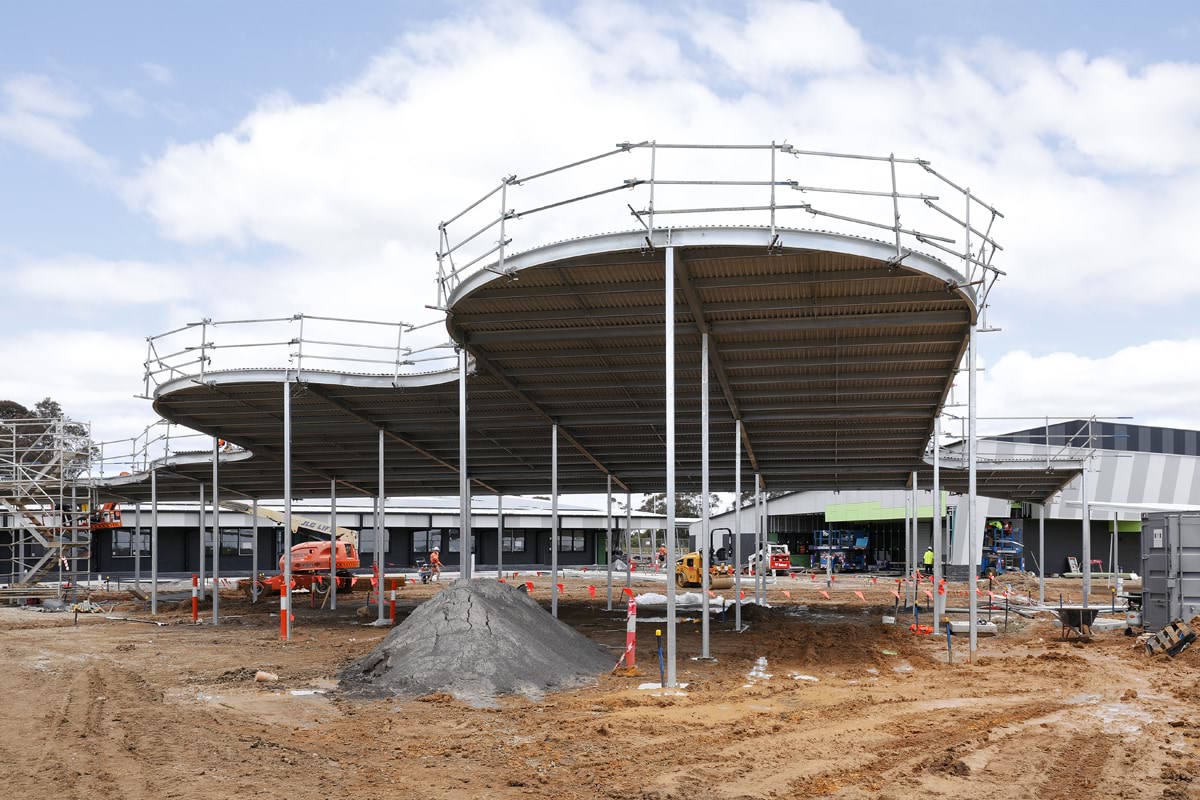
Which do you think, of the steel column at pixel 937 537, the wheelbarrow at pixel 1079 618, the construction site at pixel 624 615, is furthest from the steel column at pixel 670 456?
the wheelbarrow at pixel 1079 618

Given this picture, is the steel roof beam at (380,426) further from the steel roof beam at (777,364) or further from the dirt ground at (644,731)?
the dirt ground at (644,731)

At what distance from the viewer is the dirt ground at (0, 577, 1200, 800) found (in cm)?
860

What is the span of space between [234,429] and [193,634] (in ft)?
19.4

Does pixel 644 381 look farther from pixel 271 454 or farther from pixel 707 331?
pixel 271 454

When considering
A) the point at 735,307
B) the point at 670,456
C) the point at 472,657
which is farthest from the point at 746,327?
the point at 472,657

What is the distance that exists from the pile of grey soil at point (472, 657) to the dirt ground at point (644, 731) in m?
0.55

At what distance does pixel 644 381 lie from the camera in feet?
71.3

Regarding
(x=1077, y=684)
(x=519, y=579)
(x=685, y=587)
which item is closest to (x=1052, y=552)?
(x=685, y=587)

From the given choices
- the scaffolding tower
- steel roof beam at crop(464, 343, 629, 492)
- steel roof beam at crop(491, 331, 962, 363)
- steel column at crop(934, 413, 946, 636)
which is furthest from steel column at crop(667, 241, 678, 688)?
the scaffolding tower

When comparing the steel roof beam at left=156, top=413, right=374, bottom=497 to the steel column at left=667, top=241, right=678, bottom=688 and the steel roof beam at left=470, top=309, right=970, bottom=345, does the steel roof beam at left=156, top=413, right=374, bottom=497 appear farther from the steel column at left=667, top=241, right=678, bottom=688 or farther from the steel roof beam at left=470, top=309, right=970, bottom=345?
the steel column at left=667, top=241, right=678, bottom=688

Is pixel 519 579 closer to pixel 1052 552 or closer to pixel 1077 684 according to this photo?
pixel 1052 552

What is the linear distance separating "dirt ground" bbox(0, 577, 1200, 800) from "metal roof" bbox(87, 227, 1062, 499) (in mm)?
5864

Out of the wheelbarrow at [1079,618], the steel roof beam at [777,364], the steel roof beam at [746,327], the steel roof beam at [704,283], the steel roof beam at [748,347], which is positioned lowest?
the wheelbarrow at [1079,618]

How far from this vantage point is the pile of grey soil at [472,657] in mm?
13617
